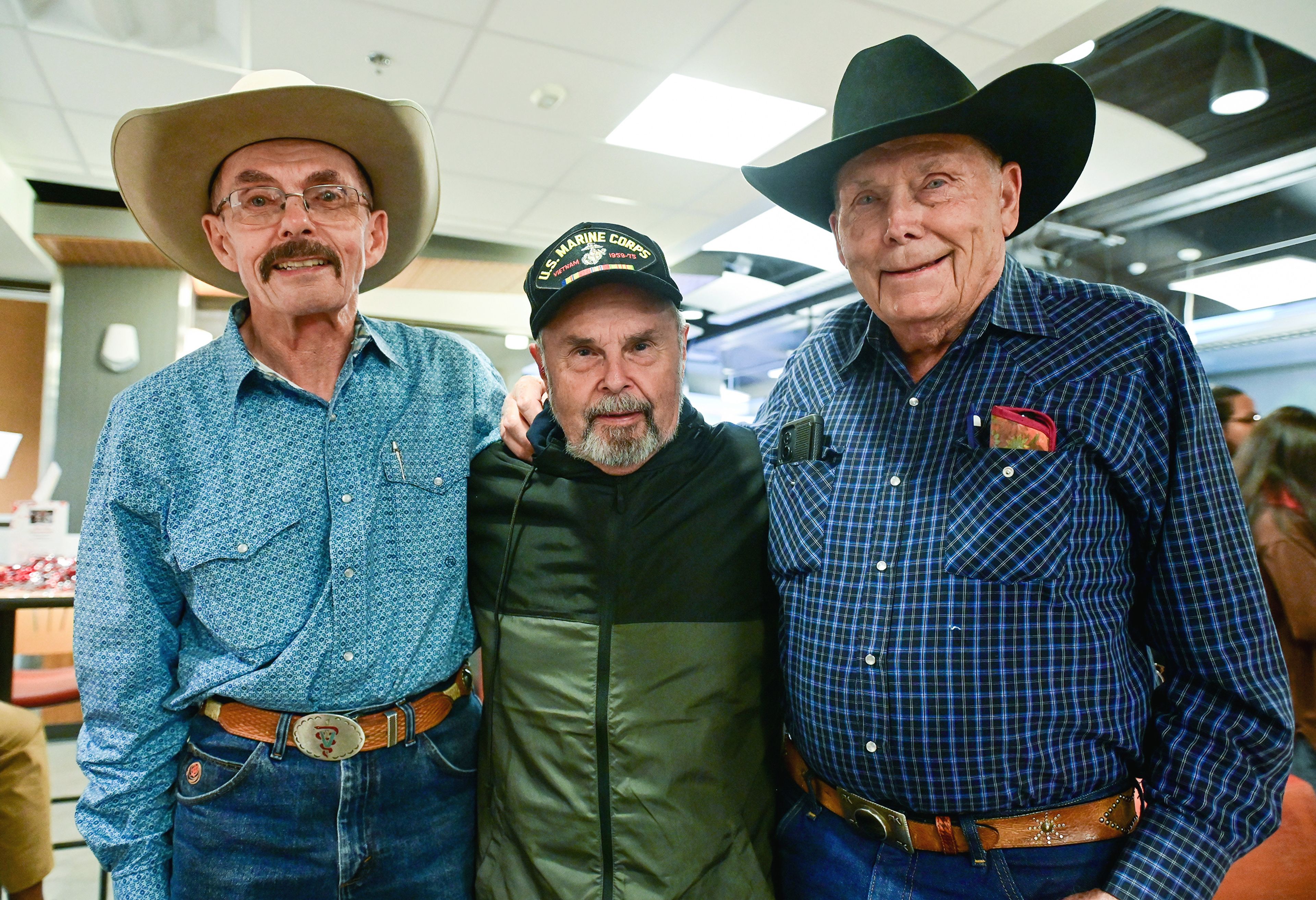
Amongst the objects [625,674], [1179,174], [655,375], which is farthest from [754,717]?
[1179,174]

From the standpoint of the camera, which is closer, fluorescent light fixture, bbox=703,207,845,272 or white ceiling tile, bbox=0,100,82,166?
white ceiling tile, bbox=0,100,82,166

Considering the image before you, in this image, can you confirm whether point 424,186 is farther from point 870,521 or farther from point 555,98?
point 555,98

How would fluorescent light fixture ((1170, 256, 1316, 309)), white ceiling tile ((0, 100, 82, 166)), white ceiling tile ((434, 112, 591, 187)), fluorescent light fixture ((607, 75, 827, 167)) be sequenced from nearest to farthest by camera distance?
fluorescent light fixture ((607, 75, 827, 167)) → white ceiling tile ((0, 100, 82, 166)) → white ceiling tile ((434, 112, 591, 187)) → fluorescent light fixture ((1170, 256, 1316, 309))

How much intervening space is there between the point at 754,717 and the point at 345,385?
97 centimetres

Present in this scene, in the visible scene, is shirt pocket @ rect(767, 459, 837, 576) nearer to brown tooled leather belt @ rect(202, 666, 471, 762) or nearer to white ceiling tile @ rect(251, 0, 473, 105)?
brown tooled leather belt @ rect(202, 666, 471, 762)

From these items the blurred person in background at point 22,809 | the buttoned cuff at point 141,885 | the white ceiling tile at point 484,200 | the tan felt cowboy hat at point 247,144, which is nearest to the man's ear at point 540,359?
the tan felt cowboy hat at point 247,144

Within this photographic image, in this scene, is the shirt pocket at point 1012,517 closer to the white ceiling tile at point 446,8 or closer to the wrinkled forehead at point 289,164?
the wrinkled forehead at point 289,164

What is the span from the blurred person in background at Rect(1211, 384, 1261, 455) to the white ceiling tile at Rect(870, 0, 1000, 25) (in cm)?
212

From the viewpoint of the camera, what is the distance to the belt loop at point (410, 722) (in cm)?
138

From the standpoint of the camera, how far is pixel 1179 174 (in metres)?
5.09

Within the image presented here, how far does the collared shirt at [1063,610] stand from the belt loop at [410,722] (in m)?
0.67

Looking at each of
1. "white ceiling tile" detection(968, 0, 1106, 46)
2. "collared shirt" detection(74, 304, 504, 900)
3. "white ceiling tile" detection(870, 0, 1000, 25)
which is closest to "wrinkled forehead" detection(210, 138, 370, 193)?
"collared shirt" detection(74, 304, 504, 900)

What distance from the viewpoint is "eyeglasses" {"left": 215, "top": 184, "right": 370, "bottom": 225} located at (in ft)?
4.68

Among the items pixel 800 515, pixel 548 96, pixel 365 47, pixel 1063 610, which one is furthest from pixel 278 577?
pixel 548 96
